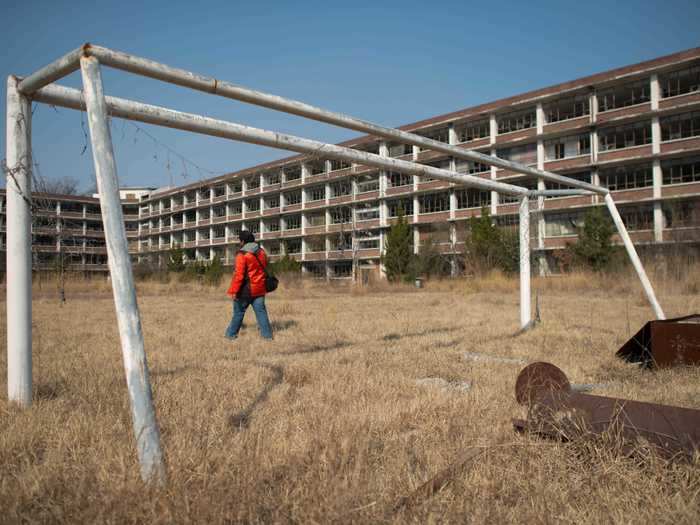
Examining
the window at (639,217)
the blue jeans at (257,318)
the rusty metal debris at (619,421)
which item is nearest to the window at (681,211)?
the window at (639,217)

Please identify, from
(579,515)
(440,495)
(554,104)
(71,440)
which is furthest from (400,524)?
(554,104)

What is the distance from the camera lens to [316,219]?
49.8m

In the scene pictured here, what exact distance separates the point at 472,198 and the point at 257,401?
44.7m

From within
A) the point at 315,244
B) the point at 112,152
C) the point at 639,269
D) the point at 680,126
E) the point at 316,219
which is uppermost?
the point at 680,126

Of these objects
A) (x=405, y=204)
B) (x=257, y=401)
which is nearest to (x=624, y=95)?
(x=405, y=204)

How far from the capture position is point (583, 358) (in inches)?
220

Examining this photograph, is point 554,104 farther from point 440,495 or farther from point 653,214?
point 440,495

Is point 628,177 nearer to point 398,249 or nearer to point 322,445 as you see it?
point 398,249

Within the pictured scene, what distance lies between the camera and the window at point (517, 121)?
143ft

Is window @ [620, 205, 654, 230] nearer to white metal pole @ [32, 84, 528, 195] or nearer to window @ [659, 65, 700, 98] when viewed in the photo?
window @ [659, 65, 700, 98]

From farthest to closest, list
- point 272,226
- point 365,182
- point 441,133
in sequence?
point 272,226
point 441,133
point 365,182

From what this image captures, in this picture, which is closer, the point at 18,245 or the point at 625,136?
the point at 18,245

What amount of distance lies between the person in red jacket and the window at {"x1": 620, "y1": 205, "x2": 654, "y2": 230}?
118 feet

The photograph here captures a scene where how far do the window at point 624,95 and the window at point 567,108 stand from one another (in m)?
1.09
